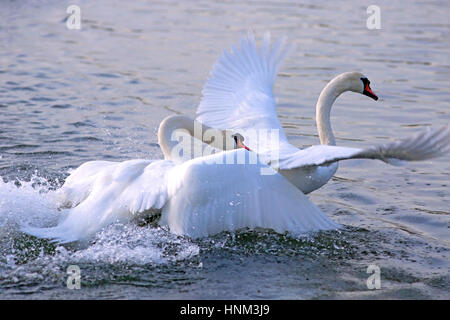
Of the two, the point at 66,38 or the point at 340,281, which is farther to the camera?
the point at 66,38

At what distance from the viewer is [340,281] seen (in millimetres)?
5082

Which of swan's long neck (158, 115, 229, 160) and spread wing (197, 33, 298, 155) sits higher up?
spread wing (197, 33, 298, 155)

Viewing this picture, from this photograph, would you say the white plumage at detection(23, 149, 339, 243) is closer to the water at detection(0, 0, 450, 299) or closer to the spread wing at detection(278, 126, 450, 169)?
the water at detection(0, 0, 450, 299)

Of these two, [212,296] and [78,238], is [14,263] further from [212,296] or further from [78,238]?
[212,296]

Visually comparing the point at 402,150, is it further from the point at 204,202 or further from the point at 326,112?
the point at 326,112

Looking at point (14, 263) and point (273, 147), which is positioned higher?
point (273, 147)

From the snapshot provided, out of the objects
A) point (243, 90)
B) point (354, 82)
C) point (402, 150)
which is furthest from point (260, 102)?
point (402, 150)

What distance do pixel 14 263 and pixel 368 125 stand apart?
207 inches

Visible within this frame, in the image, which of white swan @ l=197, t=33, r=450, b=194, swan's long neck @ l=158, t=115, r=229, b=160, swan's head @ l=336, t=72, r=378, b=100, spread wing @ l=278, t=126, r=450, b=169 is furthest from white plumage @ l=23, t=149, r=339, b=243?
swan's head @ l=336, t=72, r=378, b=100

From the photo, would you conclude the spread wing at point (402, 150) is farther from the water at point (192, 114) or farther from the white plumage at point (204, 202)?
the water at point (192, 114)

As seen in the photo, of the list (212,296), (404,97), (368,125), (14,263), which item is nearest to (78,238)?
(14,263)

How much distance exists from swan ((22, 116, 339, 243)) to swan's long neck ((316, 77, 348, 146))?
1.50 meters

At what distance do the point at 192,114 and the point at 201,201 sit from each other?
4.39m

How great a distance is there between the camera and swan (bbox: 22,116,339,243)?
5.14m
